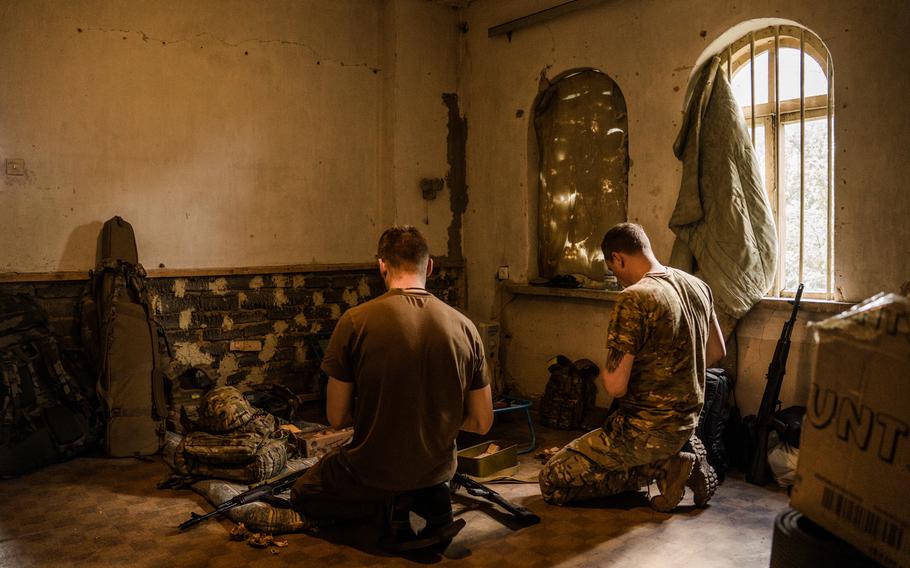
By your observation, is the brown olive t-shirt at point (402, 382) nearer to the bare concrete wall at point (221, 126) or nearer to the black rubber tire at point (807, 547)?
the black rubber tire at point (807, 547)

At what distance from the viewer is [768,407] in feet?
13.7

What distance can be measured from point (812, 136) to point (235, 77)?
13.8ft

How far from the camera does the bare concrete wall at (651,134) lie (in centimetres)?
408

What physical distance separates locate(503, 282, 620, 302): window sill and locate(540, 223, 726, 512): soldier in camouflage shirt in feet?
4.62

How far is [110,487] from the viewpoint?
167 inches

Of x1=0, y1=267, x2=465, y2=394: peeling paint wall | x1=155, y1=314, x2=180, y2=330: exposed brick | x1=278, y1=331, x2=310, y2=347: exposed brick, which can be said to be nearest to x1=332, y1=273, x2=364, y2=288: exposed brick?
x1=0, y1=267, x2=465, y2=394: peeling paint wall

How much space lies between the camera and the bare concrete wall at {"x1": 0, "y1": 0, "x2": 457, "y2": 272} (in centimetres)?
504

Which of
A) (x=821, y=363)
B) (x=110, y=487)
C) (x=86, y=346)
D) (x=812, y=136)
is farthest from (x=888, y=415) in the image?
(x=86, y=346)

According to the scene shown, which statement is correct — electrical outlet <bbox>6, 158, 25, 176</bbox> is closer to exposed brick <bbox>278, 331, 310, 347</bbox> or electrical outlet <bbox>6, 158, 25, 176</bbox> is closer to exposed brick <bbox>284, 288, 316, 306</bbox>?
exposed brick <bbox>284, 288, 316, 306</bbox>

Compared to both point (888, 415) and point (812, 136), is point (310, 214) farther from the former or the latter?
point (888, 415)

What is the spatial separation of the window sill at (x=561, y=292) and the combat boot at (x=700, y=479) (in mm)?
1562

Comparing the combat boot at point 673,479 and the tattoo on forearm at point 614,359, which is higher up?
the tattoo on forearm at point 614,359

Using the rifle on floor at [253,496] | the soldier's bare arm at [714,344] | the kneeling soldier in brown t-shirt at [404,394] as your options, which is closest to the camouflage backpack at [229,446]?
the rifle on floor at [253,496]

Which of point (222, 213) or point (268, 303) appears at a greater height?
point (222, 213)
